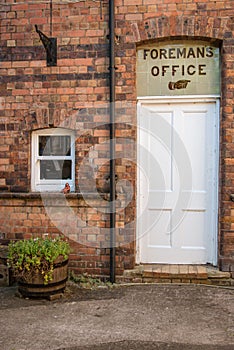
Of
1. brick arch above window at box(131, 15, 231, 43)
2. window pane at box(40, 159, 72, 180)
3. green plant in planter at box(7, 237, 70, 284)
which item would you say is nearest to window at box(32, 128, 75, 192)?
window pane at box(40, 159, 72, 180)

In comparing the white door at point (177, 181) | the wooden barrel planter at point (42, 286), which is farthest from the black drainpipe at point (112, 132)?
the wooden barrel planter at point (42, 286)

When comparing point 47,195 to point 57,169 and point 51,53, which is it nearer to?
point 57,169

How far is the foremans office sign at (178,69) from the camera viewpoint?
522cm

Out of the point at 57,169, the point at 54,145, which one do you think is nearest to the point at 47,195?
the point at 57,169

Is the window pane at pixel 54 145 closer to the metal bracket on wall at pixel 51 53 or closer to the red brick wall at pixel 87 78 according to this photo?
the red brick wall at pixel 87 78

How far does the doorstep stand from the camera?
5.04 metres

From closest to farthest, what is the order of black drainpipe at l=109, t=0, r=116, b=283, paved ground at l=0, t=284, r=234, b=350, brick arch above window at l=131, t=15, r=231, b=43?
paved ground at l=0, t=284, r=234, b=350 < brick arch above window at l=131, t=15, r=231, b=43 < black drainpipe at l=109, t=0, r=116, b=283

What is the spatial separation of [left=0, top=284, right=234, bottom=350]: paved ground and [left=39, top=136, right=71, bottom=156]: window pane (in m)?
1.91

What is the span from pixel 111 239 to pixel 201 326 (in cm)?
179

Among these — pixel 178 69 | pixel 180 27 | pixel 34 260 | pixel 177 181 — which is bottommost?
pixel 34 260

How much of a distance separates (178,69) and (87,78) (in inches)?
50.8

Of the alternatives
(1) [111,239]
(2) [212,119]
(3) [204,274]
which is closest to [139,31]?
(2) [212,119]

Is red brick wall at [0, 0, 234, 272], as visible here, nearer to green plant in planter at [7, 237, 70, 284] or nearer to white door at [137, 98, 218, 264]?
white door at [137, 98, 218, 264]

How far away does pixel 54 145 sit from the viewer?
5.48m
